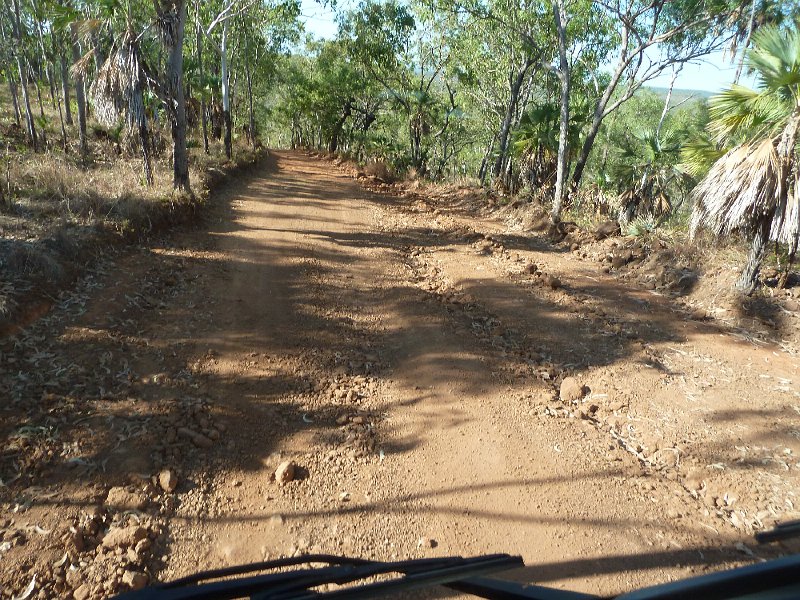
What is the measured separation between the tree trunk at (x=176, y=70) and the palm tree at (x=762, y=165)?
32.7 ft

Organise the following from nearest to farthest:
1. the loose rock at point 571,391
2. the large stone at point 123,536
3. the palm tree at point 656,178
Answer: the large stone at point 123,536 < the loose rock at point 571,391 < the palm tree at point 656,178

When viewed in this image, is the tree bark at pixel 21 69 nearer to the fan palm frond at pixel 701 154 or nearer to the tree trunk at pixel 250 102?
the tree trunk at pixel 250 102

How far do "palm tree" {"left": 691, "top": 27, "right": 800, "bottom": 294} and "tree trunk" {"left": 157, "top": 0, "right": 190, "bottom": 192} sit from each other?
9.98m

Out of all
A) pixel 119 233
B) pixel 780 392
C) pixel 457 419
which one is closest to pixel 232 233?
pixel 119 233

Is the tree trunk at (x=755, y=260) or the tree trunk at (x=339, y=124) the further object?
the tree trunk at (x=339, y=124)

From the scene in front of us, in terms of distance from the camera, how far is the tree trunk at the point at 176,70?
1100cm

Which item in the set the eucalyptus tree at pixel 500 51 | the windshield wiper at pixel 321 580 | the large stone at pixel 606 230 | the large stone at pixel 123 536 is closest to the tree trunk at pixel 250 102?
the eucalyptus tree at pixel 500 51

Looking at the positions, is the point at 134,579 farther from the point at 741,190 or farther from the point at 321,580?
the point at 741,190

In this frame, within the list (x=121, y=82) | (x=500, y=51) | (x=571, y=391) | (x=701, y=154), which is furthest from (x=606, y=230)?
(x=500, y=51)

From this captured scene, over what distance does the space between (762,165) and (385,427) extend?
5970 millimetres

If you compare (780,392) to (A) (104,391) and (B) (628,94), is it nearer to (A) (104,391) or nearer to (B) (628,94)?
(A) (104,391)

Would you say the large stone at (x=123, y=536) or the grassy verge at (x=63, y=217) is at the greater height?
the grassy verge at (x=63, y=217)

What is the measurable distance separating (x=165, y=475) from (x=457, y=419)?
2.40 meters

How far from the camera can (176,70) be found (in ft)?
→ 37.0
